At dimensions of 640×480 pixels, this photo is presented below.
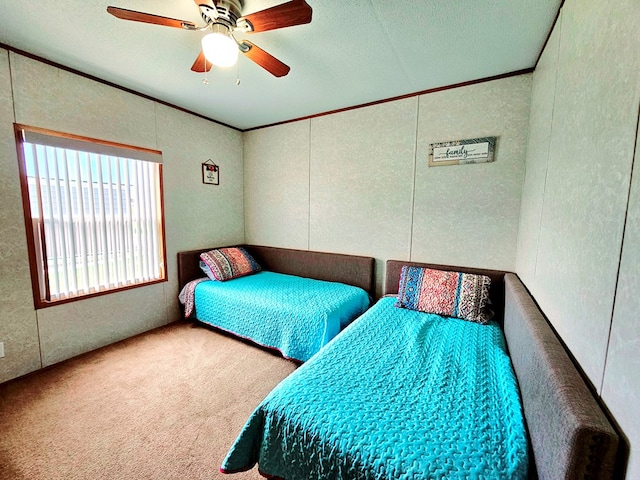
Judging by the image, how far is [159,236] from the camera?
292cm

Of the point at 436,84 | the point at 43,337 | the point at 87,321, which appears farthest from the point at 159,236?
the point at 436,84

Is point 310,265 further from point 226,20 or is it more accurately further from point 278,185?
point 226,20

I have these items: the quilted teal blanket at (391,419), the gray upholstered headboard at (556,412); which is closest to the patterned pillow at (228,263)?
the quilted teal blanket at (391,419)

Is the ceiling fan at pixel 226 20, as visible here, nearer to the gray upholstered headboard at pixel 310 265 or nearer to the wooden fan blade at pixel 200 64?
the wooden fan blade at pixel 200 64

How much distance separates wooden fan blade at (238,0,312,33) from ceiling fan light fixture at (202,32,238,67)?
0.14 m

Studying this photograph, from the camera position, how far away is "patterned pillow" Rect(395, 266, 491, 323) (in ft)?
6.74

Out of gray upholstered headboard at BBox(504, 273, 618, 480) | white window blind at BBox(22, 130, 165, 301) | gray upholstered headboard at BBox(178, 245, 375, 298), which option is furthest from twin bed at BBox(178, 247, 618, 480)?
white window blind at BBox(22, 130, 165, 301)

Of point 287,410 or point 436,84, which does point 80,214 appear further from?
point 436,84

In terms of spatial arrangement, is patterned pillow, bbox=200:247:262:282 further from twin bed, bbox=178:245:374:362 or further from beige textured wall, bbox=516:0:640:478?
beige textured wall, bbox=516:0:640:478

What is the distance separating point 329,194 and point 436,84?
148 centimetres

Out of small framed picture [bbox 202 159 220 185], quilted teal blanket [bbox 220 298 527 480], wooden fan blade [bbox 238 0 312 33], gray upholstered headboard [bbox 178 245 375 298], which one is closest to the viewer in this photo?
quilted teal blanket [bbox 220 298 527 480]

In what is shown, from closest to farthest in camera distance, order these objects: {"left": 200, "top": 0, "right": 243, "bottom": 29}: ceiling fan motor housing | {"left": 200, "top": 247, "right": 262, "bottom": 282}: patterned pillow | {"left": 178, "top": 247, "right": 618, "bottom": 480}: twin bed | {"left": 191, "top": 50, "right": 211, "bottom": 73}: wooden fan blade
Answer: {"left": 178, "top": 247, "right": 618, "bottom": 480}: twin bed < {"left": 200, "top": 0, "right": 243, "bottom": 29}: ceiling fan motor housing < {"left": 191, "top": 50, "right": 211, "bottom": 73}: wooden fan blade < {"left": 200, "top": 247, "right": 262, "bottom": 282}: patterned pillow

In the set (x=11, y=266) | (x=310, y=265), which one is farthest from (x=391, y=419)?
(x=11, y=266)

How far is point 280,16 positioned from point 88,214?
2.33 m
